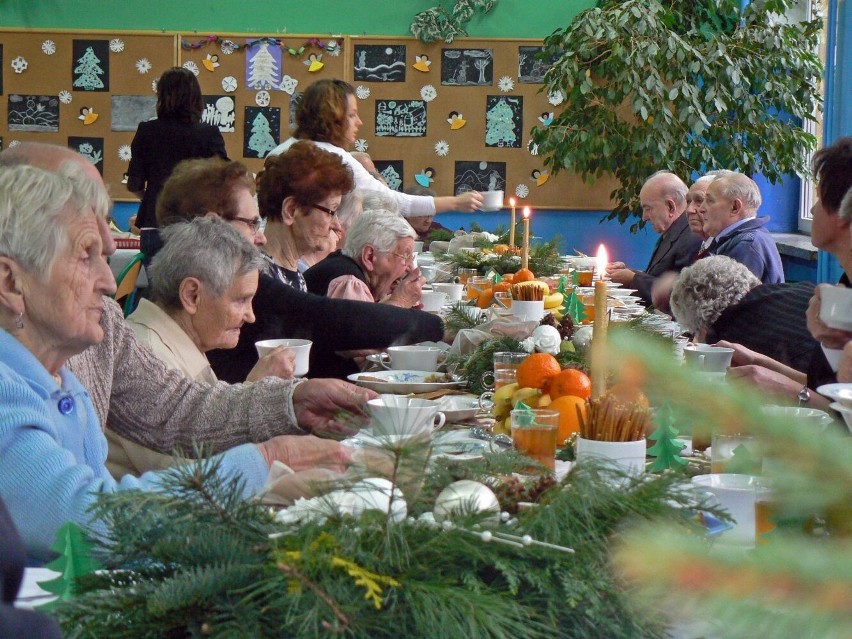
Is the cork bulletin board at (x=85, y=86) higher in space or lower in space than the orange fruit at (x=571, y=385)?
higher

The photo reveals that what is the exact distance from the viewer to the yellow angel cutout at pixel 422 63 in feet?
26.5

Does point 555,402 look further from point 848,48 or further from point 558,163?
point 558,163

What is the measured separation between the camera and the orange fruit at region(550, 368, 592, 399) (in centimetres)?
183

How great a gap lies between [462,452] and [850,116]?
519cm

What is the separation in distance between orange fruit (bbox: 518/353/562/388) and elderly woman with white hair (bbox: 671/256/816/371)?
151 cm

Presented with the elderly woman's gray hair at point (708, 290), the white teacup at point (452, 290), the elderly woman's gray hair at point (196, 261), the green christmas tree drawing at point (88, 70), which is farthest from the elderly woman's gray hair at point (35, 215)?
the green christmas tree drawing at point (88, 70)

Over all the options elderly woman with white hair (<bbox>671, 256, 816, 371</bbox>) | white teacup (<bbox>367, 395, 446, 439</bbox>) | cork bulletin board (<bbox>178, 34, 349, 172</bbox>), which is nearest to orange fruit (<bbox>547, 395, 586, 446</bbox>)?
white teacup (<bbox>367, 395, 446, 439</bbox>)

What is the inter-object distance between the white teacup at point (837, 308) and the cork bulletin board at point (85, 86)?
729 cm

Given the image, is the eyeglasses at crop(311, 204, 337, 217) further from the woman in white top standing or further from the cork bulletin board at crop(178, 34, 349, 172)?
the cork bulletin board at crop(178, 34, 349, 172)

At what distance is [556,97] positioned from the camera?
23.8 feet

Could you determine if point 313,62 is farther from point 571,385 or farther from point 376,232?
point 571,385

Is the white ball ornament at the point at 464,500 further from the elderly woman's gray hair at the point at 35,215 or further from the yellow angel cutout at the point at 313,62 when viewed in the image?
the yellow angel cutout at the point at 313,62

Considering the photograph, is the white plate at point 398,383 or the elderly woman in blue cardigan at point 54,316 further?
the white plate at point 398,383

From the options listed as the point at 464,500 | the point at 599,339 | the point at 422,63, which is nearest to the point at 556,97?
the point at 422,63
